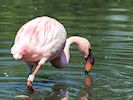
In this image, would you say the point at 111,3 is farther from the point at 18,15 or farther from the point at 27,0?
the point at 18,15

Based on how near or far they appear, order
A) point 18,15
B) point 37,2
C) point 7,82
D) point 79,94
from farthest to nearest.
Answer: point 37,2, point 18,15, point 7,82, point 79,94

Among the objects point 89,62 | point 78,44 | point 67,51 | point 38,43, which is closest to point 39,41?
point 38,43

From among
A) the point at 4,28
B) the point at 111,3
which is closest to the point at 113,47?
the point at 4,28

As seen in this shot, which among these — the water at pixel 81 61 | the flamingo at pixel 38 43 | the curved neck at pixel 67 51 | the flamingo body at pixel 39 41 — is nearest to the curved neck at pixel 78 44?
the curved neck at pixel 67 51

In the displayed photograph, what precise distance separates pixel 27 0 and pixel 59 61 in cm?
1163

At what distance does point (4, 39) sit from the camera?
1384cm

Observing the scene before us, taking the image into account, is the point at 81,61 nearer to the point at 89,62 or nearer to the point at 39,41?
the point at 89,62

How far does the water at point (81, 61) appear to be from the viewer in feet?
31.4

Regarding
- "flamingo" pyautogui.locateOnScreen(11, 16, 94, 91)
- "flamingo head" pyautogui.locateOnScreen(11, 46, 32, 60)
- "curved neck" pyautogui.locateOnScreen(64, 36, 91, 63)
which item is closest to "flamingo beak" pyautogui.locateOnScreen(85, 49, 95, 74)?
"curved neck" pyautogui.locateOnScreen(64, 36, 91, 63)

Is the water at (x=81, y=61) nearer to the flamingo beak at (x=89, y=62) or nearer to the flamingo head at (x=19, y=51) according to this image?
the flamingo beak at (x=89, y=62)

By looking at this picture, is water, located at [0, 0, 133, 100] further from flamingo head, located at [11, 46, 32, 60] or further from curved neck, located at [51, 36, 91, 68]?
flamingo head, located at [11, 46, 32, 60]

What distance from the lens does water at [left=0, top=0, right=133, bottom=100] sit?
9.58 m

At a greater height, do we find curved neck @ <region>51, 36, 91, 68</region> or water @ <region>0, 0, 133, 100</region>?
curved neck @ <region>51, 36, 91, 68</region>

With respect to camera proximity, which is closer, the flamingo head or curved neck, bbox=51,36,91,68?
the flamingo head
